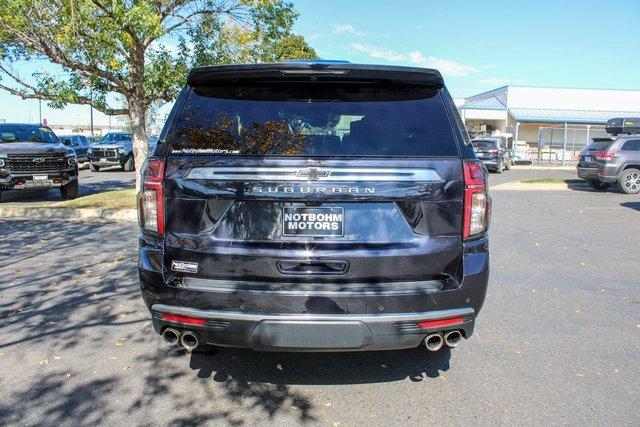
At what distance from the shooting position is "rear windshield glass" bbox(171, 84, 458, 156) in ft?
10.1

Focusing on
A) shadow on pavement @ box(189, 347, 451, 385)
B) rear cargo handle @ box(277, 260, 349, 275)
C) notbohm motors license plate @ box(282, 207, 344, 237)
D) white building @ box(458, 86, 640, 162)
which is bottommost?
shadow on pavement @ box(189, 347, 451, 385)

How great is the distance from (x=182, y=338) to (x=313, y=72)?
1.76 metres

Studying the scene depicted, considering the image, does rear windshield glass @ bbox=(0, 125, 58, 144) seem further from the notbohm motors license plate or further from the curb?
the notbohm motors license plate

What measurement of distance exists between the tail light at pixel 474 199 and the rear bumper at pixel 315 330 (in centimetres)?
50

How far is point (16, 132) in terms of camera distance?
43.7 ft

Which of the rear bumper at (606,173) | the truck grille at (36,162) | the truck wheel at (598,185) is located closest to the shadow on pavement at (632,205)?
the rear bumper at (606,173)

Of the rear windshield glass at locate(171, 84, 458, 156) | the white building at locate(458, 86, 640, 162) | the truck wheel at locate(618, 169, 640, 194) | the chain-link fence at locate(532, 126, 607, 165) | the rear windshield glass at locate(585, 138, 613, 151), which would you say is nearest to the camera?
the rear windshield glass at locate(171, 84, 458, 156)

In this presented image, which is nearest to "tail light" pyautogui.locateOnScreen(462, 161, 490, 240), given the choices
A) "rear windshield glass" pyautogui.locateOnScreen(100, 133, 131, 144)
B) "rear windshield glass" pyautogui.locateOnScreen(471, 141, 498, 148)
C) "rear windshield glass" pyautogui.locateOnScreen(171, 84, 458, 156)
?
"rear windshield glass" pyautogui.locateOnScreen(171, 84, 458, 156)

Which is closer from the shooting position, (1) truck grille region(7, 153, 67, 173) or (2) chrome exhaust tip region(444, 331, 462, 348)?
(2) chrome exhaust tip region(444, 331, 462, 348)

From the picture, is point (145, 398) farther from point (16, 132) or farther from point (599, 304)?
point (16, 132)

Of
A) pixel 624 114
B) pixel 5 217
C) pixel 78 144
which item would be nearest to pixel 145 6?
pixel 5 217

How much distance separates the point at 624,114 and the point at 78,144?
38996 millimetres

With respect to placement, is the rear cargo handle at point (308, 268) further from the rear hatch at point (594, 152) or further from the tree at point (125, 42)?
the rear hatch at point (594, 152)

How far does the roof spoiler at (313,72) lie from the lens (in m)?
3.12
